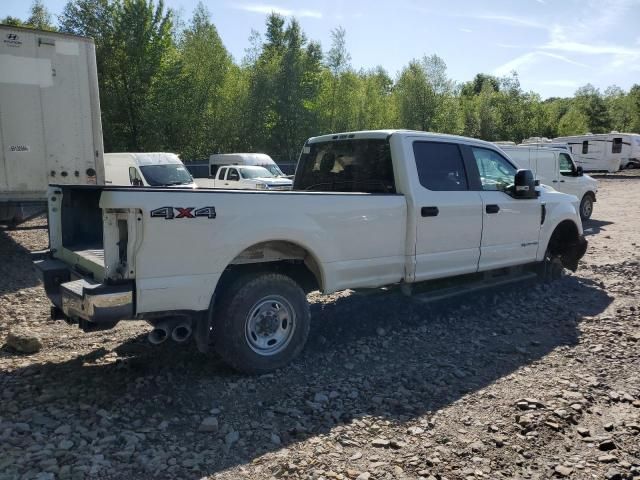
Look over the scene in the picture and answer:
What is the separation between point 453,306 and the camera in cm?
666

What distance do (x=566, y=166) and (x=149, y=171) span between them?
1156 centimetres

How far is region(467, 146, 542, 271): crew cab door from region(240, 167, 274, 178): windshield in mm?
13244

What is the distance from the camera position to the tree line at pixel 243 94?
2639 centimetres

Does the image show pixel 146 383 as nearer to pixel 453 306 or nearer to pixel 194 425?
pixel 194 425

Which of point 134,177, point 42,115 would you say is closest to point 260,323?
point 42,115

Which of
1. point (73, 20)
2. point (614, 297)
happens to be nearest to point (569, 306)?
point (614, 297)

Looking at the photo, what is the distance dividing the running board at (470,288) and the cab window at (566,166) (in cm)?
906

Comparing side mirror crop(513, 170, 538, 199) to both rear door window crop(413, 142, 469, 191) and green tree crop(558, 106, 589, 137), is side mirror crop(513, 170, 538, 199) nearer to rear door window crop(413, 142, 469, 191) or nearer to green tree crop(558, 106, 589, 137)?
rear door window crop(413, 142, 469, 191)

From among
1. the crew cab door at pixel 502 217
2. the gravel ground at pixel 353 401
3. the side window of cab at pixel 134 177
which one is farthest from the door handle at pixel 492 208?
the side window of cab at pixel 134 177

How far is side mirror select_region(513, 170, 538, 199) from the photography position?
6320 mm

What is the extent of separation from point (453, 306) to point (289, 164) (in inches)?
910

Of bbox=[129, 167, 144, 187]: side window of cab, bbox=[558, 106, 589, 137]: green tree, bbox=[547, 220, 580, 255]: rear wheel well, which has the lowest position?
bbox=[547, 220, 580, 255]: rear wheel well

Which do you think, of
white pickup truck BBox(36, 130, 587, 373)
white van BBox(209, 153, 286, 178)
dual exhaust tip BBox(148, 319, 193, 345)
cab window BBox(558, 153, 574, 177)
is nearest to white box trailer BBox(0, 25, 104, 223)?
Result: white pickup truck BBox(36, 130, 587, 373)

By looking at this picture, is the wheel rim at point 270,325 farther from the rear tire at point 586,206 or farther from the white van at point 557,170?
the rear tire at point 586,206
